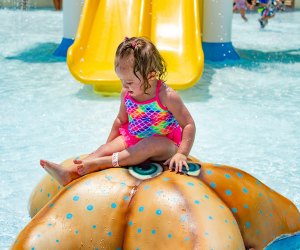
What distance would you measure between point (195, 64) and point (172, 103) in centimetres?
315

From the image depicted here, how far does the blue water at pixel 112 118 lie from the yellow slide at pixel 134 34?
0.82 feet

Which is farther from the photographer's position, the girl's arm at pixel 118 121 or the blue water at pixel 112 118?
the blue water at pixel 112 118

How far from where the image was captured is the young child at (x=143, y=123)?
245cm

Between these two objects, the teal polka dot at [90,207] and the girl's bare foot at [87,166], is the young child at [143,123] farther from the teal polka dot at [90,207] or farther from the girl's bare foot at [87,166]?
the teal polka dot at [90,207]

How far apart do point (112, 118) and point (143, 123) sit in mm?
2421

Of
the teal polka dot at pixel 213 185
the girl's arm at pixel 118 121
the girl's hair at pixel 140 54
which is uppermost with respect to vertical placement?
the girl's hair at pixel 140 54

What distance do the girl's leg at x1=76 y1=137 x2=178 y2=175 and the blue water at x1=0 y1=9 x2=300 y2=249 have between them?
664 mm

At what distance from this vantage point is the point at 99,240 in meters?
2.28

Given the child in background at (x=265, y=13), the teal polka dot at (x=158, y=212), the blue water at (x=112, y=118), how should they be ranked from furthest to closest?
the child in background at (x=265, y=13) < the blue water at (x=112, y=118) < the teal polka dot at (x=158, y=212)

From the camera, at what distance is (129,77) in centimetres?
247

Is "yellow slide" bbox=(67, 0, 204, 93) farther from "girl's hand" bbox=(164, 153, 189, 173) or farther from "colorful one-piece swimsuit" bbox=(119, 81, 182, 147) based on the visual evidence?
"girl's hand" bbox=(164, 153, 189, 173)

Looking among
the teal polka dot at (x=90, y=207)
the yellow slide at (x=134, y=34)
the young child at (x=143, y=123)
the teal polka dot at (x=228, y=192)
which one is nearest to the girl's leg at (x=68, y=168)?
the young child at (x=143, y=123)

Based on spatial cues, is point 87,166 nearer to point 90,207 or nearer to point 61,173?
point 61,173

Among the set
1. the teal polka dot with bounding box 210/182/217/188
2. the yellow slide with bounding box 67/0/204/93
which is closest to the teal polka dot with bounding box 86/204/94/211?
the teal polka dot with bounding box 210/182/217/188
